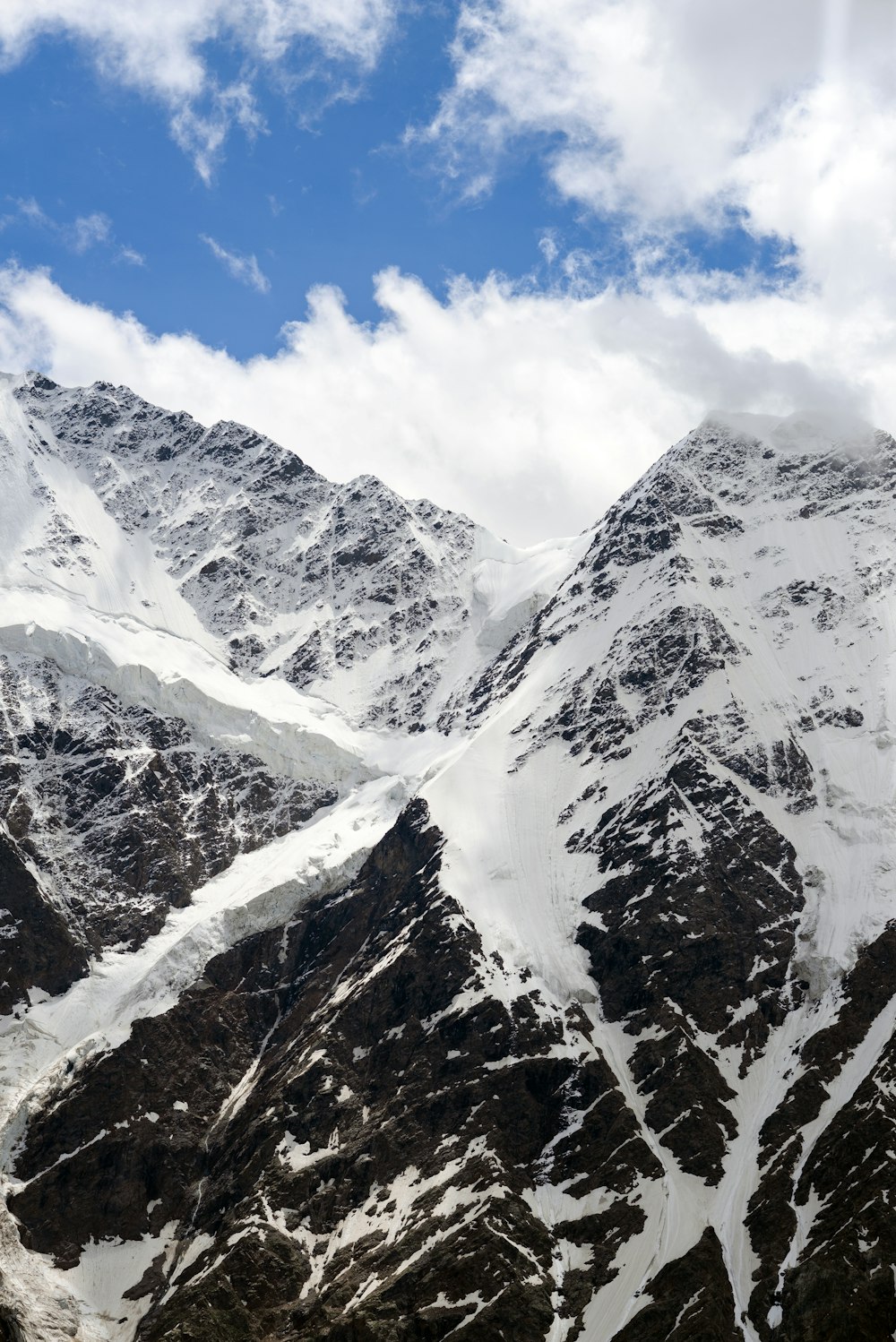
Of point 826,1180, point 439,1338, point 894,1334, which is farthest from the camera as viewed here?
point 826,1180

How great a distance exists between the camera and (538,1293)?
187625mm

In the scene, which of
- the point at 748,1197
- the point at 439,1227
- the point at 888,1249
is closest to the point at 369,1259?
the point at 439,1227

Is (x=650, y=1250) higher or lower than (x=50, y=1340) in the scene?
higher

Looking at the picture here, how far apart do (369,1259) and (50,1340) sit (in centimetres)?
4420

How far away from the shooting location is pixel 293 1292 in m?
198

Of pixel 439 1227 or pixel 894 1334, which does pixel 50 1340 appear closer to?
pixel 439 1227

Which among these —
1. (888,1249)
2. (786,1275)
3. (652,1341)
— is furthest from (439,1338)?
(888,1249)

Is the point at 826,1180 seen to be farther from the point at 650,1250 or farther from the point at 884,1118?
the point at 650,1250

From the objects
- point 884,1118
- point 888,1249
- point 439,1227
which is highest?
point 884,1118

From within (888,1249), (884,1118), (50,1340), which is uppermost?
(884,1118)

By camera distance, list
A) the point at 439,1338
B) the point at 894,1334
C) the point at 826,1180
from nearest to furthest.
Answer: the point at 894,1334 < the point at 439,1338 < the point at 826,1180

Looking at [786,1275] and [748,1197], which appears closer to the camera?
[786,1275]

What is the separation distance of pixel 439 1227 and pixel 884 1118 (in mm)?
60660

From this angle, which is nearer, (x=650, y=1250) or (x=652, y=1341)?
(x=652, y=1341)
